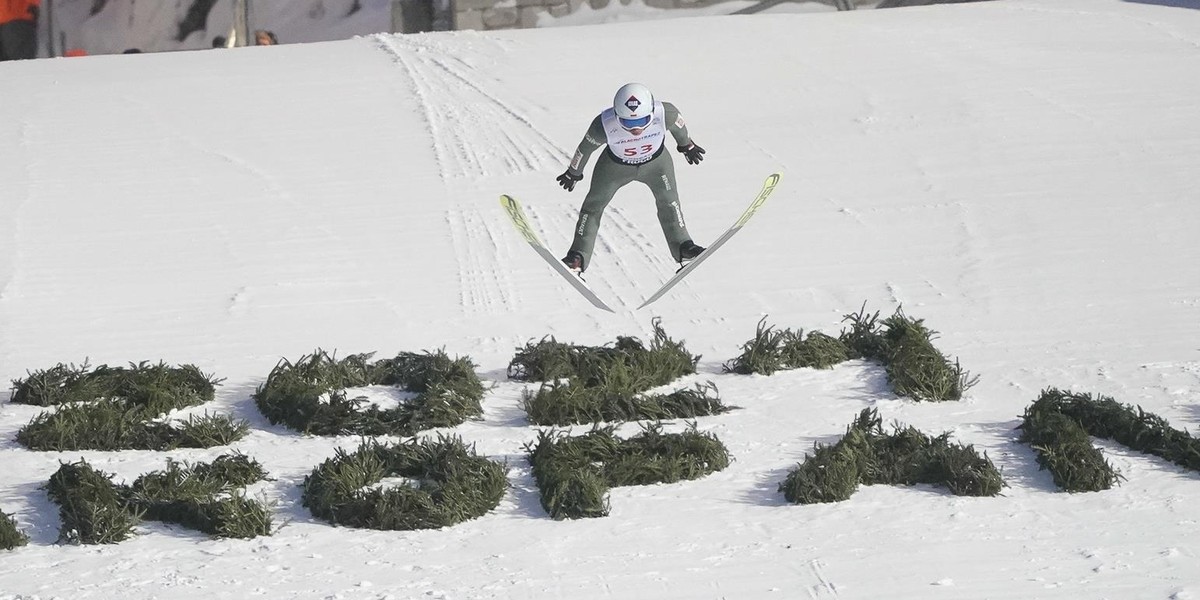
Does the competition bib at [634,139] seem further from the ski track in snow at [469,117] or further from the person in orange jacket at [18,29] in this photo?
the person in orange jacket at [18,29]

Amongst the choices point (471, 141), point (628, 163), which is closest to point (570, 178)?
point (628, 163)

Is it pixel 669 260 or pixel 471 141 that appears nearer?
pixel 669 260

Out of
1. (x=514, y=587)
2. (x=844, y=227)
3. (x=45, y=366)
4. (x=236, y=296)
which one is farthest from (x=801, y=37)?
(x=514, y=587)

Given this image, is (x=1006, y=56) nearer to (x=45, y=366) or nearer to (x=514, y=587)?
(x=45, y=366)

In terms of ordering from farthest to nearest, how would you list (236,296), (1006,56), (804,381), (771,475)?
(1006,56)
(236,296)
(804,381)
(771,475)

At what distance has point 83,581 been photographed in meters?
8.00

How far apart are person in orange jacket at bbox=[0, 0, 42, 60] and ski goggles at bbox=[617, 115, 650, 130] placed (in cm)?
1653

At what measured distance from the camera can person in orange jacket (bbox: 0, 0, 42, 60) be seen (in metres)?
22.4

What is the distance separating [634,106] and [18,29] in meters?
16.8

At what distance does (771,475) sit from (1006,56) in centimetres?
1186

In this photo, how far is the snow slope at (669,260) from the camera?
832 centimetres

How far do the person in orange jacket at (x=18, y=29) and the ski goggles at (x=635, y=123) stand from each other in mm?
16534

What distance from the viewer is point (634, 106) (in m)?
8.02

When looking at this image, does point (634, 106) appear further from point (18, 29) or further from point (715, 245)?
point (18, 29)
